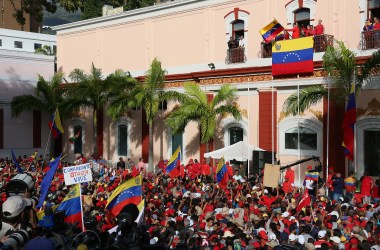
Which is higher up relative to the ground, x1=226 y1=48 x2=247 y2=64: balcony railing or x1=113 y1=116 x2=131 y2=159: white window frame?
x1=226 y1=48 x2=247 y2=64: balcony railing

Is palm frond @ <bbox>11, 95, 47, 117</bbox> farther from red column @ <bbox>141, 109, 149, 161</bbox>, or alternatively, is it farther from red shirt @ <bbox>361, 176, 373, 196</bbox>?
red shirt @ <bbox>361, 176, 373, 196</bbox>

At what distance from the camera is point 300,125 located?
21812mm

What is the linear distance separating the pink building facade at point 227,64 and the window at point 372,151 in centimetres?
5

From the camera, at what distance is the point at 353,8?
20641 millimetres

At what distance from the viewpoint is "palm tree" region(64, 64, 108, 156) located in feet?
93.1

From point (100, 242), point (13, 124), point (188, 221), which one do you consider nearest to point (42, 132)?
point (13, 124)

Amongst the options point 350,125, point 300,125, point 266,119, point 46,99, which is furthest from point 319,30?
point 46,99

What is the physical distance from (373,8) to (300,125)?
518cm

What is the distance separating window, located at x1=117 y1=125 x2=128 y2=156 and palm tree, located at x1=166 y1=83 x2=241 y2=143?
22.2 feet

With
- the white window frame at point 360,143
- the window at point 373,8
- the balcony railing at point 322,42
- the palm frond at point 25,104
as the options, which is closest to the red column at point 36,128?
the palm frond at point 25,104

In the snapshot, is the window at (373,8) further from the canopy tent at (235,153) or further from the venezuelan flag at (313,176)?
the canopy tent at (235,153)

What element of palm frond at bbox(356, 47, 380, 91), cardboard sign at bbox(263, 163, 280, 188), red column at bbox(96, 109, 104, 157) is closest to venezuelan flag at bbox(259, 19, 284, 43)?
palm frond at bbox(356, 47, 380, 91)

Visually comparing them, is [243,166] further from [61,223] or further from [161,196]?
[61,223]

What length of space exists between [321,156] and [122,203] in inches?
471
